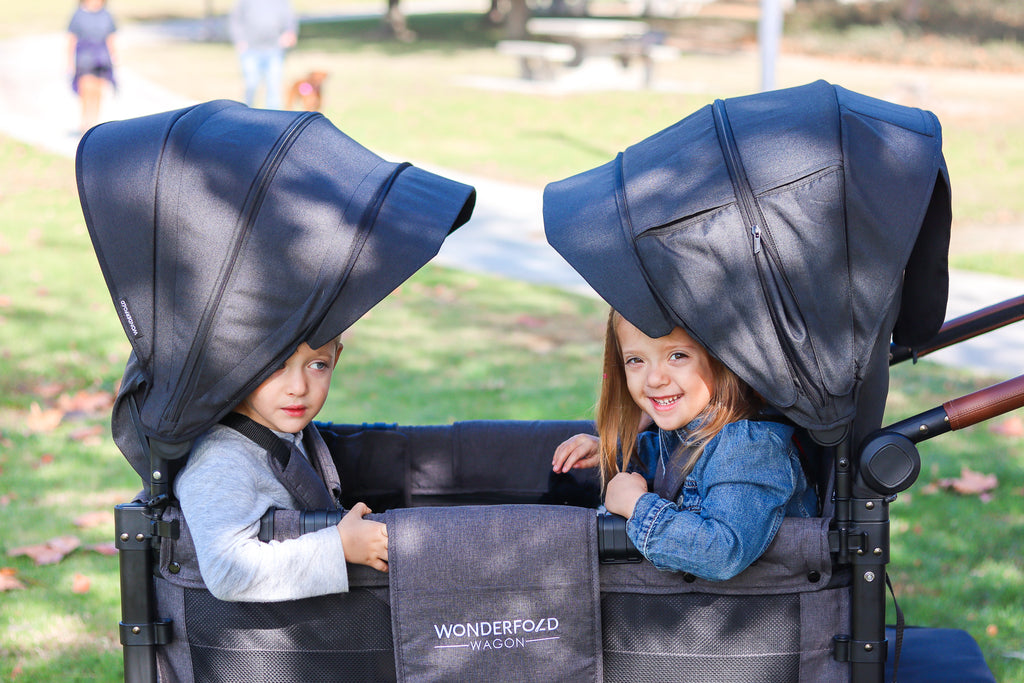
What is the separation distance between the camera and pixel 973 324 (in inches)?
108

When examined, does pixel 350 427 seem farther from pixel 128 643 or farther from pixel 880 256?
pixel 880 256

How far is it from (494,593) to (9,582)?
2239 mm

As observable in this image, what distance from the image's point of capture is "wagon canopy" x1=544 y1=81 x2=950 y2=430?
6.82 feet

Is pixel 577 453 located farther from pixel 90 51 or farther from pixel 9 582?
pixel 90 51

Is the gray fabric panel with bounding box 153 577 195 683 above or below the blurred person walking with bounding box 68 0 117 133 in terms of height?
below

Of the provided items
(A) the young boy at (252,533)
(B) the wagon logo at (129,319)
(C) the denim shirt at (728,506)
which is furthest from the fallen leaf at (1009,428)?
(B) the wagon logo at (129,319)

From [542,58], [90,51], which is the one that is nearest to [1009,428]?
[90,51]

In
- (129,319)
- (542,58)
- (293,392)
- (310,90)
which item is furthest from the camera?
(542,58)

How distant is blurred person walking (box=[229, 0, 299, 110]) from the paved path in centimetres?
209

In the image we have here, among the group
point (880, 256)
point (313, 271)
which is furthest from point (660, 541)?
point (313, 271)

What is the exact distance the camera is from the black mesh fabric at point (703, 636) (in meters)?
2.16

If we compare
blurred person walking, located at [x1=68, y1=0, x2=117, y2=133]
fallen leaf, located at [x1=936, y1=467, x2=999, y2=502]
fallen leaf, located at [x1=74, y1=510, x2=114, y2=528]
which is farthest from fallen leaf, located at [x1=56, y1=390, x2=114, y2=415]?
blurred person walking, located at [x1=68, y1=0, x2=117, y2=133]

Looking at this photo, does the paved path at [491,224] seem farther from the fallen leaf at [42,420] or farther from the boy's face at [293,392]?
the boy's face at [293,392]

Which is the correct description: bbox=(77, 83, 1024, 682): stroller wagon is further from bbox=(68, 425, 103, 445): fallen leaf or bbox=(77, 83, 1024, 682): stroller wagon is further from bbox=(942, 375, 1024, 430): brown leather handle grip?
bbox=(68, 425, 103, 445): fallen leaf
